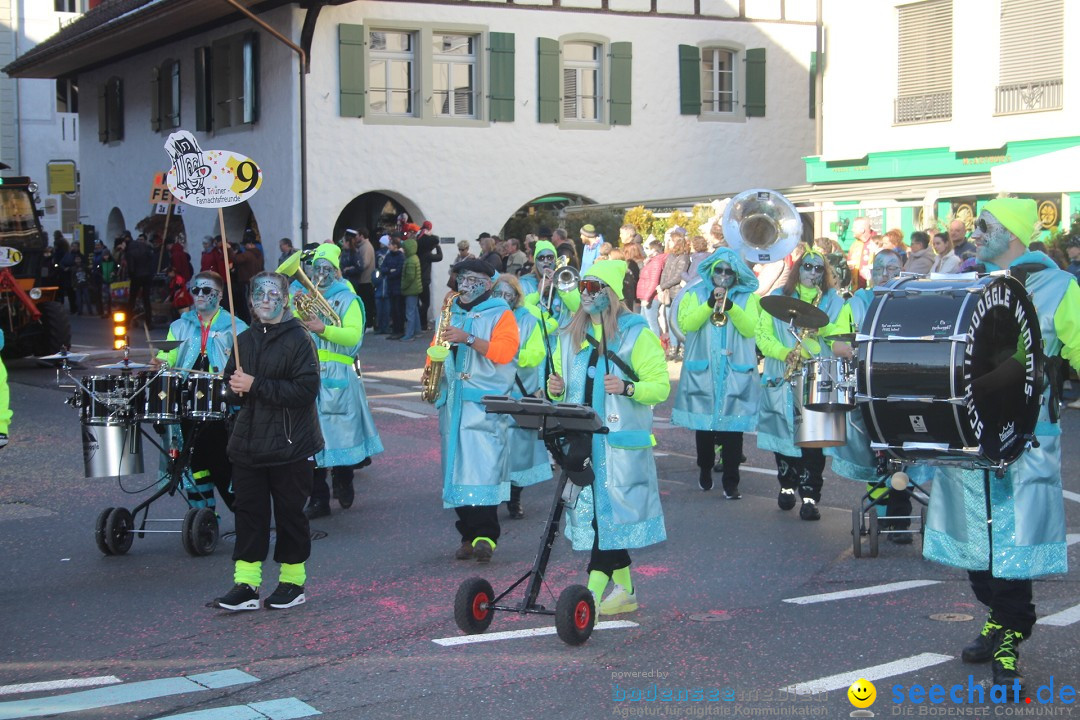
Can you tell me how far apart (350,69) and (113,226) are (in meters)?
→ 12.9

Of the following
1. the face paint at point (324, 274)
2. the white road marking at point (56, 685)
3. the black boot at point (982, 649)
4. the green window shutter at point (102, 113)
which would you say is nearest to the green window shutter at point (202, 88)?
the green window shutter at point (102, 113)

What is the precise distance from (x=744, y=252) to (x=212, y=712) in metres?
7.58

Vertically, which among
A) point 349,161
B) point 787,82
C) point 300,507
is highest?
point 787,82

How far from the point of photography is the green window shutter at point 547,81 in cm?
2755

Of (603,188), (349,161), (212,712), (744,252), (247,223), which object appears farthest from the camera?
(247,223)

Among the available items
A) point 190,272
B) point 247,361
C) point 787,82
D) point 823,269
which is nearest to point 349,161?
point 190,272

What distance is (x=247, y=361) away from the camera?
7.09 metres

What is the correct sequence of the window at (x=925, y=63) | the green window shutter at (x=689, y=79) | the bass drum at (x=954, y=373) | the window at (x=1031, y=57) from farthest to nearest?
the green window shutter at (x=689, y=79) < the window at (x=925, y=63) < the window at (x=1031, y=57) < the bass drum at (x=954, y=373)

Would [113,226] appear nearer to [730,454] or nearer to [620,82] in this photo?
[620,82]

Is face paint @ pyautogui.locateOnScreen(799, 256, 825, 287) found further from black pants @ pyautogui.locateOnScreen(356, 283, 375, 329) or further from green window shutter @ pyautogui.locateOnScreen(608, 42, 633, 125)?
green window shutter @ pyautogui.locateOnScreen(608, 42, 633, 125)

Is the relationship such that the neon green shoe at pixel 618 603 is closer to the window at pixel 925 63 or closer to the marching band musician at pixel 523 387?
the marching band musician at pixel 523 387

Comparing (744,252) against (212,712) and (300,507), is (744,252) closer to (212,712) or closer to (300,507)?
(300,507)

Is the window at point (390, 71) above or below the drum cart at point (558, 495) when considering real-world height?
above

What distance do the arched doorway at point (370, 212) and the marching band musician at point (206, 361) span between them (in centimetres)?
1921
